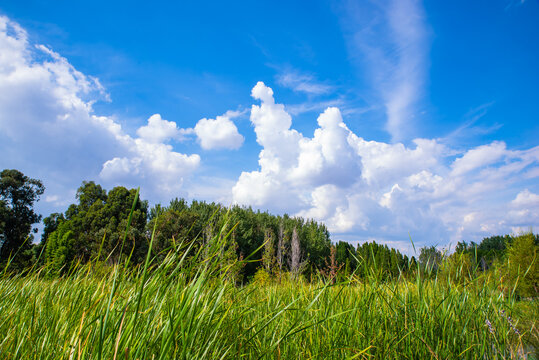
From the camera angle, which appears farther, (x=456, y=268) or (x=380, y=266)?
(x=380, y=266)

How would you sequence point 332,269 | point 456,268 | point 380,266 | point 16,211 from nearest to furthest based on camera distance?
point 456,268 → point 380,266 → point 332,269 → point 16,211

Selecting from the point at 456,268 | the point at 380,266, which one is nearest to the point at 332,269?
the point at 380,266

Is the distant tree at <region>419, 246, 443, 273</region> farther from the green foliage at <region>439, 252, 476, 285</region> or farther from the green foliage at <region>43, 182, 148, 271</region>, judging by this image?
the green foliage at <region>43, 182, 148, 271</region>

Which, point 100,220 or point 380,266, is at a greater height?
point 100,220

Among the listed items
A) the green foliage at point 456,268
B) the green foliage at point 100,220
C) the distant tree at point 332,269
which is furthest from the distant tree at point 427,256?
the green foliage at point 100,220

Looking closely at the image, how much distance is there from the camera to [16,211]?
76.8ft

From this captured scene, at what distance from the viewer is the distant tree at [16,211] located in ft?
73.2

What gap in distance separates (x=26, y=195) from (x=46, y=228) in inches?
124

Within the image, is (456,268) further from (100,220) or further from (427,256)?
(100,220)

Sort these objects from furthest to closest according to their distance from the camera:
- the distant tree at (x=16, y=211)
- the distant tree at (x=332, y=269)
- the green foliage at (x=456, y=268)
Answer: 1. the distant tree at (x=16, y=211)
2. the distant tree at (x=332, y=269)
3. the green foliage at (x=456, y=268)

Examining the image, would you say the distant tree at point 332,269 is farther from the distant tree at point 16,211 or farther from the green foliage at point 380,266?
the distant tree at point 16,211

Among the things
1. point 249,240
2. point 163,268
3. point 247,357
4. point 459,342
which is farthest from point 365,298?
point 249,240

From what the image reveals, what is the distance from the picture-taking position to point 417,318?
210cm

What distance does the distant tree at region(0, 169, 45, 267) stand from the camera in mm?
22297
